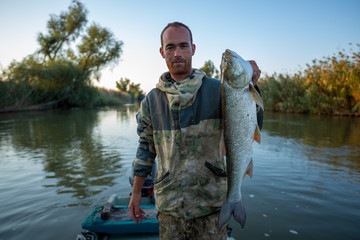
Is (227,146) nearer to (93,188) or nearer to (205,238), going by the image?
(205,238)

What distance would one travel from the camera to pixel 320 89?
21750 millimetres

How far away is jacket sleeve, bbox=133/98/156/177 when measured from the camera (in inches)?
91.4

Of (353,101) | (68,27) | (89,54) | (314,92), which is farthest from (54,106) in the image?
(353,101)

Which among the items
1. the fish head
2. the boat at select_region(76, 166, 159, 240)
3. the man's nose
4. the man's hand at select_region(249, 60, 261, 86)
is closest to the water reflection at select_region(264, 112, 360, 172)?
the boat at select_region(76, 166, 159, 240)

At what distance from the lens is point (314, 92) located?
72.2 feet

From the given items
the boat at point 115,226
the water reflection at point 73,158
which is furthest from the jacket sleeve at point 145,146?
the water reflection at point 73,158

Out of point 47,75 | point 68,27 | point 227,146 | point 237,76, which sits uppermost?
point 68,27

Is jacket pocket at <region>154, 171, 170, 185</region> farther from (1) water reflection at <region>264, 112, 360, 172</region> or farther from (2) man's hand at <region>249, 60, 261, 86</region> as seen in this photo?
(1) water reflection at <region>264, 112, 360, 172</region>

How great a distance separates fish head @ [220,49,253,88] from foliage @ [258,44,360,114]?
20.2 meters

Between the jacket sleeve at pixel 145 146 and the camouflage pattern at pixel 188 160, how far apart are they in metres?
0.20

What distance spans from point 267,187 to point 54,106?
138ft

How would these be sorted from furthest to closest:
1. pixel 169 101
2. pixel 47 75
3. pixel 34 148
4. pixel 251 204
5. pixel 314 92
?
1. pixel 47 75
2. pixel 314 92
3. pixel 34 148
4. pixel 251 204
5. pixel 169 101

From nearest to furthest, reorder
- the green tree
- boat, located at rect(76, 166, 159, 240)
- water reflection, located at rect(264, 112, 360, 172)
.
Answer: boat, located at rect(76, 166, 159, 240) → water reflection, located at rect(264, 112, 360, 172) → the green tree

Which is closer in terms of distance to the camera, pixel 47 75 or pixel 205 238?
pixel 205 238
